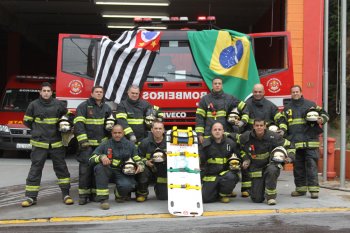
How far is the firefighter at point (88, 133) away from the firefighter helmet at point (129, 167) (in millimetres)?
573

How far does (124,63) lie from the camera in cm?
941

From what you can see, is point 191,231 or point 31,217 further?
point 31,217

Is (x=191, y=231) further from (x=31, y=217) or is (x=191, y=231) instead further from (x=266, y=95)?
(x=266, y=95)

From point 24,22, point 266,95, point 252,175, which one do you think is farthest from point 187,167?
point 24,22

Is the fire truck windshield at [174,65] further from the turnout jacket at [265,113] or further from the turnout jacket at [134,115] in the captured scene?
the turnout jacket at [265,113]

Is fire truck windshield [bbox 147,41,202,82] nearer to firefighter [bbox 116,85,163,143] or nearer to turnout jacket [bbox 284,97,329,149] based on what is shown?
firefighter [bbox 116,85,163,143]

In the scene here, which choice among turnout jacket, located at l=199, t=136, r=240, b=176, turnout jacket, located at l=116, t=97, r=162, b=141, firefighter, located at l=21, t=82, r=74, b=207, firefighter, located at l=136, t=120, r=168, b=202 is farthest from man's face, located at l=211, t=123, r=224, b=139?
firefighter, located at l=21, t=82, r=74, b=207

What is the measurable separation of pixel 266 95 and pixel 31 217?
4.83 metres

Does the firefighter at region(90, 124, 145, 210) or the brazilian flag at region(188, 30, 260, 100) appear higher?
the brazilian flag at region(188, 30, 260, 100)

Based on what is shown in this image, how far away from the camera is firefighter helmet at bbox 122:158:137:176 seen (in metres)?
7.53

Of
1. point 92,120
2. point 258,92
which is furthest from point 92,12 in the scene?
point 258,92

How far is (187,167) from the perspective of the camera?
7598 millimetres

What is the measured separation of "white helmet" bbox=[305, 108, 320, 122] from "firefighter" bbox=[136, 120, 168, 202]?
236cm

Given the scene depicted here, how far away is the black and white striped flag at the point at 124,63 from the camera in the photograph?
9320mm
